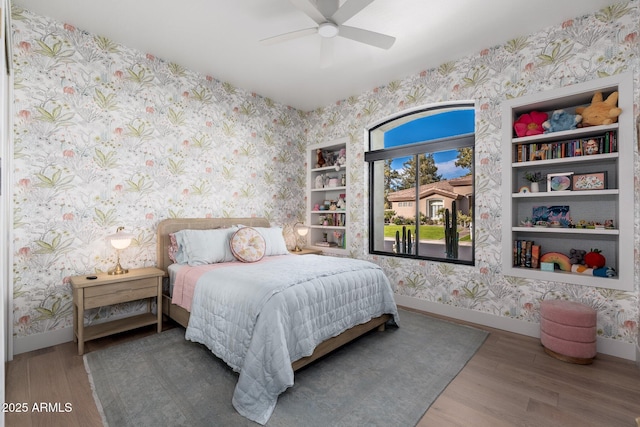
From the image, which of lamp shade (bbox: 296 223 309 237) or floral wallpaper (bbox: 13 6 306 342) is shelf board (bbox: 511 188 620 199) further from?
floral wallpaper (bbox: 13 6 306 342)

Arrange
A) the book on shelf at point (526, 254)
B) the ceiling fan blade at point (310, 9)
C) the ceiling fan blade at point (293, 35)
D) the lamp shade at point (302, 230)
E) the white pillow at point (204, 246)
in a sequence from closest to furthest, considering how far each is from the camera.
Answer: the ceiling fan blade at point (310, 9), the ceiling fan blade at point (293, 35), the book on shelf at point (526, 254), the white pillow at point (204, 246), the lamp shade at point (302, 230)

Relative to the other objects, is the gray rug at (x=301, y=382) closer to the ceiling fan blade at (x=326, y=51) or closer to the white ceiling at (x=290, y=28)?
the ceiling fan blade at (x=326, y=51)

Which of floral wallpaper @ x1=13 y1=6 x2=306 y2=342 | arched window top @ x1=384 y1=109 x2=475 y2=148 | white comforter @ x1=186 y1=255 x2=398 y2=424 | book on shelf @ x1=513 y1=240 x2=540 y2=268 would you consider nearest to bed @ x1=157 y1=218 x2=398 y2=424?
white comforter @ x1=186 y1=255 x2=398 y2=424

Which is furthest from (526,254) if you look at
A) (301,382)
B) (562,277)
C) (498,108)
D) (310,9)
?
(310,9)

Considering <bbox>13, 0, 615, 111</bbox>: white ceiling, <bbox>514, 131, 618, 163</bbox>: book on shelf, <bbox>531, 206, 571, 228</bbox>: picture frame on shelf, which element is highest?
<bbox>13, 0, 615, 111</bbox>: white ceiling

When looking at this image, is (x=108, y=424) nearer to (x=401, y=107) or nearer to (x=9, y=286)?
(x=9, y=286)

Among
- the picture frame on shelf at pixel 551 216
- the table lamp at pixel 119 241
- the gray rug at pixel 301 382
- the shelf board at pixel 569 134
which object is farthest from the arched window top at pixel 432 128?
the table lamp at pixel 119 241

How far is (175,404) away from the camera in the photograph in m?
1.88

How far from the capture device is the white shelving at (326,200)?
4684mm

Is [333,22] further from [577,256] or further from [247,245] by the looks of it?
[577,256]

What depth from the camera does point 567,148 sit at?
281 centimetres

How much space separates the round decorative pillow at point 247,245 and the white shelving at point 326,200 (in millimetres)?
1525

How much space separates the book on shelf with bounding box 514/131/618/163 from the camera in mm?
2599

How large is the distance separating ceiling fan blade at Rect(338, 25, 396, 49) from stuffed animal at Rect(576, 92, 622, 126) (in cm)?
181
